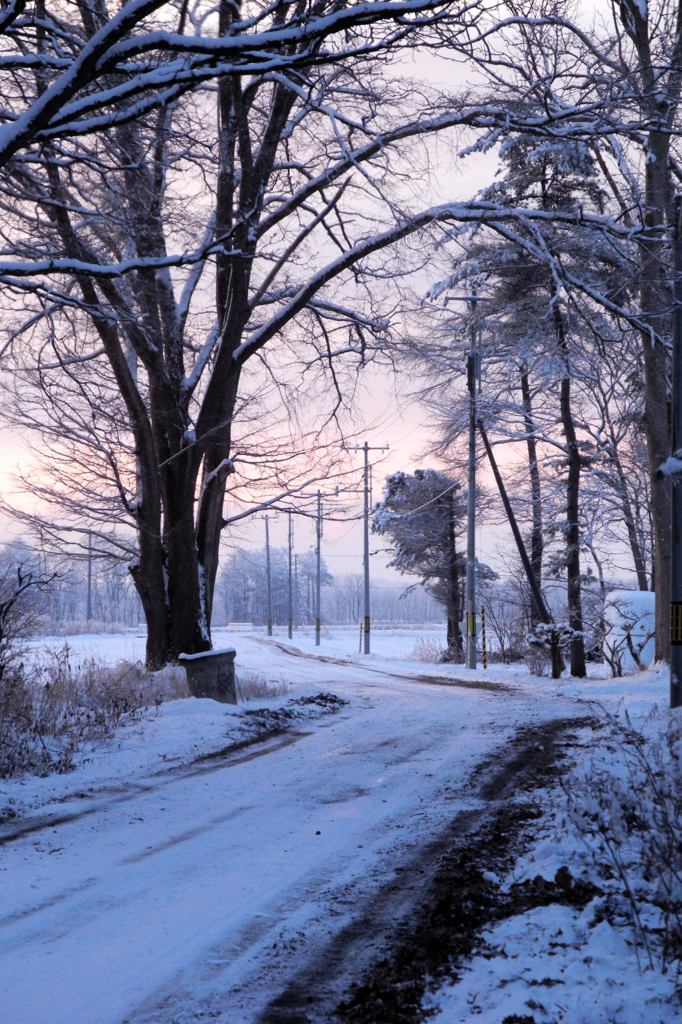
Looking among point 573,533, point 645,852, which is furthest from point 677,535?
point 573,533

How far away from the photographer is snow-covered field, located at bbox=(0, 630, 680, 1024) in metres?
3.09

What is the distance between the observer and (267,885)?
429cm

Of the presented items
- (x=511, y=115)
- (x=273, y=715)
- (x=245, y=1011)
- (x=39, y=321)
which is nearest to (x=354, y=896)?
(x=245, y=1011)

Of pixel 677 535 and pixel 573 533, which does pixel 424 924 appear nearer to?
pixel 677 535

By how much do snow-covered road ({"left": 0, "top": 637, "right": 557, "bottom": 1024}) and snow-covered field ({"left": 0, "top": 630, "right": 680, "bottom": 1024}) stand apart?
0.01 meters

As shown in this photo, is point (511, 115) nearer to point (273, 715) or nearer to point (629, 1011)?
point (273, 715)

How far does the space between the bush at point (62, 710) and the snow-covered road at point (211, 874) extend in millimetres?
929

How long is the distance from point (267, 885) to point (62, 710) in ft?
17.4

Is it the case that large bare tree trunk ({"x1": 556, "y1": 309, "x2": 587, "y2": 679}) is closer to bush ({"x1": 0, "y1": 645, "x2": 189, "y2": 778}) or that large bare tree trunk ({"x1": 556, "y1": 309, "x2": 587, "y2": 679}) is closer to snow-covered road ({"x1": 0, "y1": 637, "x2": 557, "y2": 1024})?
bush ({"x1": 0, "y1": 645, "x2": 189, "y2": 778})

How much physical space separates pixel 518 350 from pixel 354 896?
1882 cm

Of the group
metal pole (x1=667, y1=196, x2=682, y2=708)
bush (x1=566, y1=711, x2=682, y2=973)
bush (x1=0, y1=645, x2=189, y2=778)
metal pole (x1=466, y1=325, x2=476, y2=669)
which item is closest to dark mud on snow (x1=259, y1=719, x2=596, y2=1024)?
bush (x1=566, y1=711, x2=682, y2=973)

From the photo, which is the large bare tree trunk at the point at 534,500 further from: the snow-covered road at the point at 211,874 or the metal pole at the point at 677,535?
the snow-covered road at the point at 211,874

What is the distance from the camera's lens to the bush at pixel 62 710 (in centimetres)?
704

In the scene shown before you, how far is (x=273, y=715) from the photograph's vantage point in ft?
33.8
